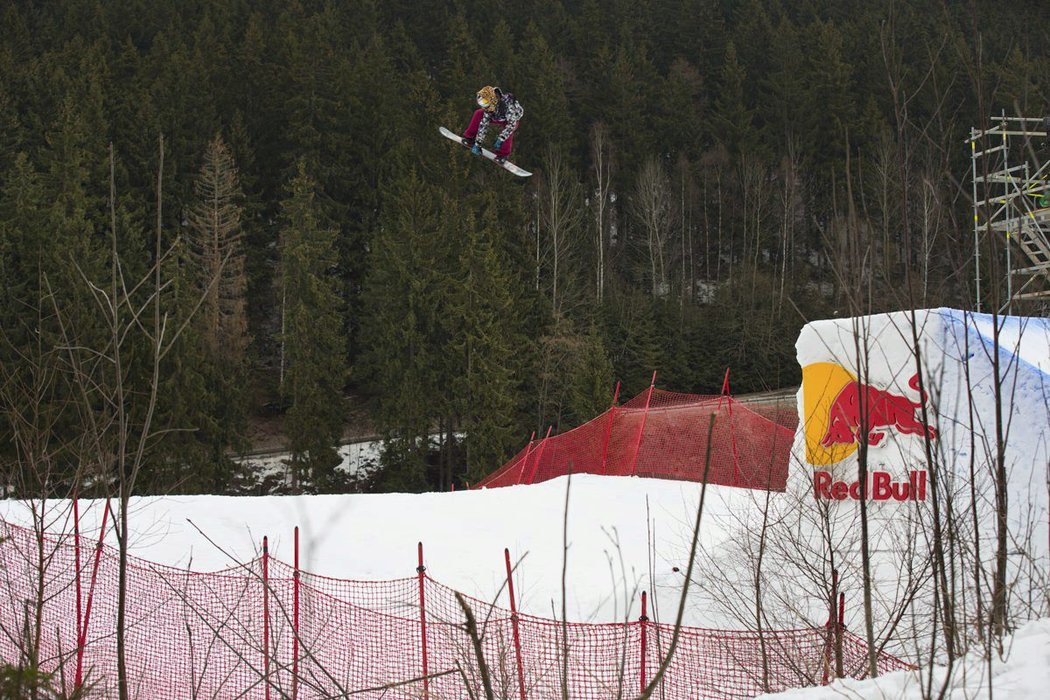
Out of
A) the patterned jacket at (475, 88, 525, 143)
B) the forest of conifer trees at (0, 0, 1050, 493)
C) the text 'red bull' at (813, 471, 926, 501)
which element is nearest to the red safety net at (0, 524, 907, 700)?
the text 'red bull' at (813, 471, 926, 501)

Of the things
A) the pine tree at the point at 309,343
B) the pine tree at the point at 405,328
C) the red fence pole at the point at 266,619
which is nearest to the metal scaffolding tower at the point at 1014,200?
the red fence pole at the point at 266,619

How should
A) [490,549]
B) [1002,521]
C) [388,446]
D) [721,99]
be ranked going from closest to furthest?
[1002,521] → [490,549] → [388,446] → [721,99]

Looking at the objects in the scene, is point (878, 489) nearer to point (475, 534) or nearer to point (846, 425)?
point (846, 425)

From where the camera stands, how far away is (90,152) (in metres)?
32.5

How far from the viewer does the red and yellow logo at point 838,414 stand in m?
9.52

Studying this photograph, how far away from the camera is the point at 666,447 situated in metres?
16.1

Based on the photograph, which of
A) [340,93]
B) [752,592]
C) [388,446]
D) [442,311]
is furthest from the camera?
[340,93]

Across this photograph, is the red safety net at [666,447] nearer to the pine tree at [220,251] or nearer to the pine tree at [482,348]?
the pine tree at [482,348]

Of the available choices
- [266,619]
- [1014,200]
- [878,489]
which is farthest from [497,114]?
[266,619]

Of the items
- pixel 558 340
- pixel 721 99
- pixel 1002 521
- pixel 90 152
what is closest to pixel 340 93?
pixel 90 152

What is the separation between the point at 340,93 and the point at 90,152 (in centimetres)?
1078

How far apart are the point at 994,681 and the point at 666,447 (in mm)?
12017

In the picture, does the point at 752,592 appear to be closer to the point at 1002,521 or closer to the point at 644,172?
the point at 1002,521

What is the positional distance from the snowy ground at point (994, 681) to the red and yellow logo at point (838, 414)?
4.89 metres
